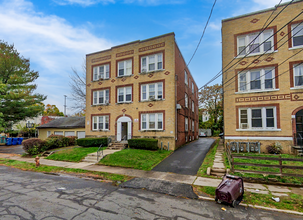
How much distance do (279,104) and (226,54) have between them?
5836 millimetres

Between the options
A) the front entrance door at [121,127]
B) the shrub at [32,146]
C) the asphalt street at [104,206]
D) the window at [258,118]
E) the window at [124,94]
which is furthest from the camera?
the window at [124,94]

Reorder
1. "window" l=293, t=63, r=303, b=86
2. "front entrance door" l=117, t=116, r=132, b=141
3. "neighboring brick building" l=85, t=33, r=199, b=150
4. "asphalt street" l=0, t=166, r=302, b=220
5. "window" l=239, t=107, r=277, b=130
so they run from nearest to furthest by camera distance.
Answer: "asphalt street" l=0, t=166, r=302, b=220
"window" l=293, t=63, r=303, b=86
"window" l=239, t=107, r=277, b=130
"neighboring brick building" l=85, t=33, r=199, b=150
"front entrance door" l=117, t=116, r=132, b=141

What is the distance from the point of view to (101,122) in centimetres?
2022

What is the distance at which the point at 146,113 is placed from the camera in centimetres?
1766

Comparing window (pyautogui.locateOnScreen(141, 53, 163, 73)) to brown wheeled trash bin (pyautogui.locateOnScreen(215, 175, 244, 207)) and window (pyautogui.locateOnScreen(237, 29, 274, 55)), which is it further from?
brown wheeled trash bin (pyautogui.locateOnScreen(215, 175, 244, 207))

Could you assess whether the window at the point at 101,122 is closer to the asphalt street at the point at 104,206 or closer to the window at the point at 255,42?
the asphalt street at the point at 104,206

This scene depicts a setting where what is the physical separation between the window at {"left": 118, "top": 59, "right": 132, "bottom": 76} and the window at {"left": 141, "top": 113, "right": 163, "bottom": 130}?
5.21 meters

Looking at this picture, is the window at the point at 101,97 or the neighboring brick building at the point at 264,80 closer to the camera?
the neighboring brick building at the point at 264,80

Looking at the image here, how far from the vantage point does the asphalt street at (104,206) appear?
15.9 feet

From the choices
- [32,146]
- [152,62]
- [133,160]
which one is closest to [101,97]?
[152,62]

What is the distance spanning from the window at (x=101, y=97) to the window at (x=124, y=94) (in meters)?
1.73

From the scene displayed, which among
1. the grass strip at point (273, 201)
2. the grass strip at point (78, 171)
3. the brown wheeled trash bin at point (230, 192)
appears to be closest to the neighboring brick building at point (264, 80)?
the grass strip at point (273, 201)

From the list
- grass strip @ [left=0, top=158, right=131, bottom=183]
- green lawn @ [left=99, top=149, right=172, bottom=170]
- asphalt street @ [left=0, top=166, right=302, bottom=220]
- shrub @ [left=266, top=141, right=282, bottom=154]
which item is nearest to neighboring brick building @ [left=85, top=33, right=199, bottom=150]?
green lawn @ [left=99, top=149, right=172, bottom=170]

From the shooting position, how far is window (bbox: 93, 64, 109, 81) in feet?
67.3
